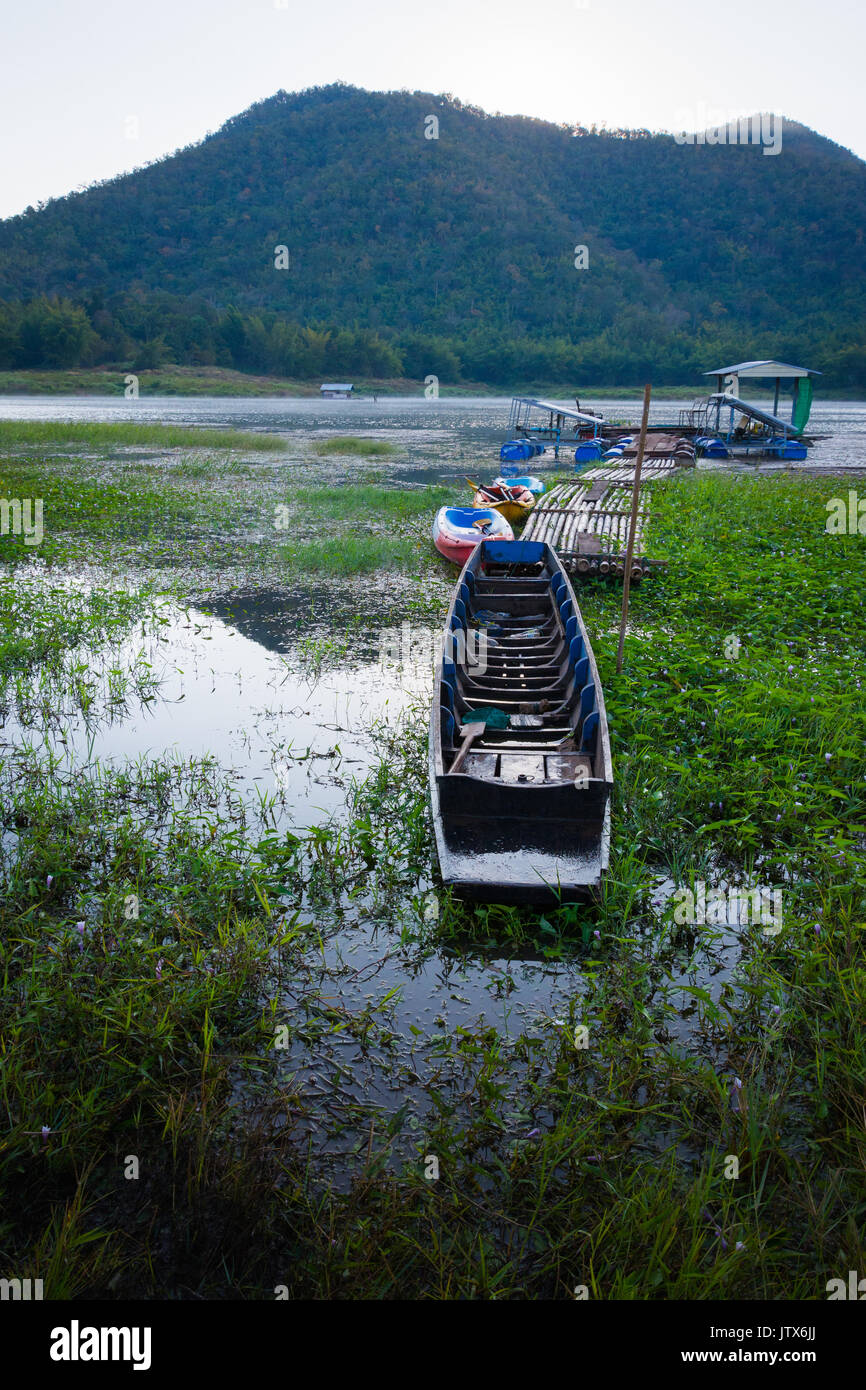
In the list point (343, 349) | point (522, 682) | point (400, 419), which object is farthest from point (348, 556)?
point (343, 349)

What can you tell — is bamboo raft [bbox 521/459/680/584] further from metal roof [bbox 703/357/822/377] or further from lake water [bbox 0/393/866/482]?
metal roof [bbox 703/357/822/377]

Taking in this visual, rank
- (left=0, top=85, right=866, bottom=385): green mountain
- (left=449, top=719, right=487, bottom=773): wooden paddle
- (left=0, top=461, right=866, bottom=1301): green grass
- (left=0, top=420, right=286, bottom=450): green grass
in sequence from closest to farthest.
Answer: (left=0, top=461, right=866, bottom=1301): green grass
(left=449, top=719, right=487, bottom=773): wooden paddle
(left=0, top=420, right=286, bottom=450): green grass
(left=0, top=85, right=866, bottom=385): green mountain

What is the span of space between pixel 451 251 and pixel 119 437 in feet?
349

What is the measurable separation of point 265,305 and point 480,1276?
12326 centimetres

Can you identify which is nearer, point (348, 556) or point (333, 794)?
point (333, 794)

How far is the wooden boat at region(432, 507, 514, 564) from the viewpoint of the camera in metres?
12.8

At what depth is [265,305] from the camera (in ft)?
365

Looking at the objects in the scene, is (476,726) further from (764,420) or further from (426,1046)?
(764,420)

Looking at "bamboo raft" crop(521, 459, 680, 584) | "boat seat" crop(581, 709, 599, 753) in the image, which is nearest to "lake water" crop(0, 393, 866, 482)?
"bamboo raft" crop(521, 459, 680, 584)

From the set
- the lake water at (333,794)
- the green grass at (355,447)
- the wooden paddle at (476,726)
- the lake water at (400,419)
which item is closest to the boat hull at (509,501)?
the lake water at (333,794)

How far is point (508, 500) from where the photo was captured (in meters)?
16.3

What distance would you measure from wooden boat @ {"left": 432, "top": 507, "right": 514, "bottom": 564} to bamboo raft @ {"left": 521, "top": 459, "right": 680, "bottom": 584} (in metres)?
0.51
